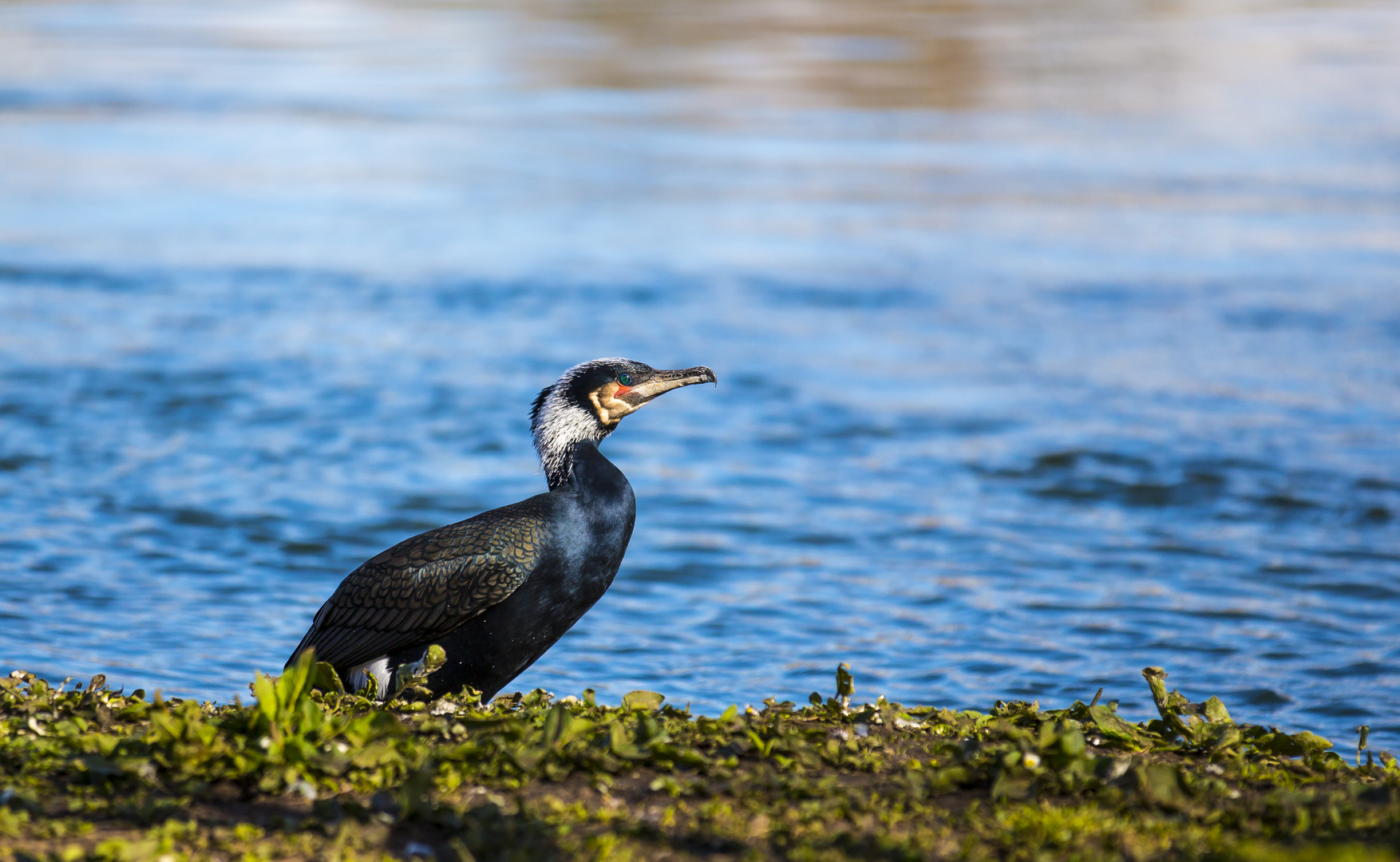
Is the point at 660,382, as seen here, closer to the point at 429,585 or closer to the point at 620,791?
the point at 429,585

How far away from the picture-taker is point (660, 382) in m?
6.29

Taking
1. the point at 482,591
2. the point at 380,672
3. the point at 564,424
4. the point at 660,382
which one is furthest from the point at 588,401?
the point at 380,672

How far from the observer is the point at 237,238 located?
52.2 feet

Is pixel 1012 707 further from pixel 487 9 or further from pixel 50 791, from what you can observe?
pixel 487 9

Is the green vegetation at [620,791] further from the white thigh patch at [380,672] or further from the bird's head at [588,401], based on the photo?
the bird's head at [588,401]

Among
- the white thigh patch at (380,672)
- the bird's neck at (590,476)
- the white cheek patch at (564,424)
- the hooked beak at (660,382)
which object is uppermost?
the hooked beak at (660,382)

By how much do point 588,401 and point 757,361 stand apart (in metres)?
6.62

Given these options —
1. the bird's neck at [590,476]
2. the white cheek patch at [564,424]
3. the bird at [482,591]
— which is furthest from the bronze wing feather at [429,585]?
the white cheek patch at [564,424]

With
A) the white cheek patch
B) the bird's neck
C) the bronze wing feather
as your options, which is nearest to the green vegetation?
the bronze wing feather

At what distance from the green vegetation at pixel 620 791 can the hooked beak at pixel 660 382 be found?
5.86 ft

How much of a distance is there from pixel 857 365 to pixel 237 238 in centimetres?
722

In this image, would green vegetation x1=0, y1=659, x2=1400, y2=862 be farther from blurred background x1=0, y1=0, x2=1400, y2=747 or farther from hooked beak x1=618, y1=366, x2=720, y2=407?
blurred background x1=0, y1=0, x2=1400, y2=747

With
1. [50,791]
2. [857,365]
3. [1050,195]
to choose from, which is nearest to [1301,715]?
[50,791]

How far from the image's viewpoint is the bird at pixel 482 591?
555 centimetres
